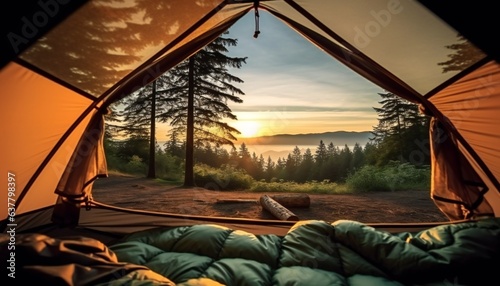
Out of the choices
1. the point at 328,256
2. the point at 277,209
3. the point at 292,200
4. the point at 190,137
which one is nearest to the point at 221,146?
the point at 190,137

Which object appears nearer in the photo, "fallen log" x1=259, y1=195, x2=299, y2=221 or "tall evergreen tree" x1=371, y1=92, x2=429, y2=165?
"fallen log" x1=259, y1=195, x2=299, y2=221

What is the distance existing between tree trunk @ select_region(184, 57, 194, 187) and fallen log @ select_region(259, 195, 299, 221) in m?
3.56

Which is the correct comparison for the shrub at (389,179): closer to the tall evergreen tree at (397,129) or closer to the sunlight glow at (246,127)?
the tall evergreen tree at (397,129)

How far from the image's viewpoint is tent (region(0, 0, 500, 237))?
212 centimetres

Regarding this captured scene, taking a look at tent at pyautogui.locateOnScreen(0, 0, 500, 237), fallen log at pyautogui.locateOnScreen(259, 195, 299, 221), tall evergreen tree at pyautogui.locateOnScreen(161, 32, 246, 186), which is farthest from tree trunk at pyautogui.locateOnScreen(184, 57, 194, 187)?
tent at pyautogui.locateOnScreen(0, 0, 500, 237)

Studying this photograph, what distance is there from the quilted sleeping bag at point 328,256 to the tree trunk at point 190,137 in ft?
20.2

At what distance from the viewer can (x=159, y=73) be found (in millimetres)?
2572

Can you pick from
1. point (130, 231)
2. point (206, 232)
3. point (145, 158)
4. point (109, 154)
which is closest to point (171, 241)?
point (206, 232)

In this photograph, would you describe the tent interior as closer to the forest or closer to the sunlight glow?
the forest

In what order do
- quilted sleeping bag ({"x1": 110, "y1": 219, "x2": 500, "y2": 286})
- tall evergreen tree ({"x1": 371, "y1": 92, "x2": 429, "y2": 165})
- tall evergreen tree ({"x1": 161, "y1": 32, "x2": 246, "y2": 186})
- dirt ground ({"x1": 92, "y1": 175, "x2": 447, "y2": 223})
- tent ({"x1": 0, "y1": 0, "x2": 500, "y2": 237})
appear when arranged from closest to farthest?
quilted sleeping bag ({"x1": 110, "y1": 219, "x2": 500, "y2": 286}) → tent ({"x1": 0, "y1": 0, "x2": 500, "y2": 237}) → dirt ground ({"x1": 92, "y1": 175, "x2": 447, "y2": 223}) → tall evergreen tree ({"x1": 161, "y1": 32, "x2": 246, "y2": 186}) → tall evergreen tree ({"x1": 371, "y1": 92, "x2": 429, "y2": 165})

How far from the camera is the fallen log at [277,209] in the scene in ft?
13.0

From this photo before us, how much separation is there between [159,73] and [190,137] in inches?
228

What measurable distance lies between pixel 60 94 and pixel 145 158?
8.80m

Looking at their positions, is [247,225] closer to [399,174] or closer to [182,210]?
[182,210]
